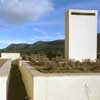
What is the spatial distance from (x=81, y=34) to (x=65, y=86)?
7.14m

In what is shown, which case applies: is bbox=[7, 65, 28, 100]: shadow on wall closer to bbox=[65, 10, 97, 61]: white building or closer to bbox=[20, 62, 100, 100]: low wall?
bbox=[20, 62, 100, 100]: low wall

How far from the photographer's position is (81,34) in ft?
36.1

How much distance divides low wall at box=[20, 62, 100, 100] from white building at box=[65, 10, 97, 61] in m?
6.36

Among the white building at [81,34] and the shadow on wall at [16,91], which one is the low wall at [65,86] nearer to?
Result: the shadow on wall at [16,91]

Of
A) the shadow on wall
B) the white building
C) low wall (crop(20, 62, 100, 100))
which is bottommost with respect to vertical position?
the shadow on wall

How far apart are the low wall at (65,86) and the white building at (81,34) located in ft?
20.9

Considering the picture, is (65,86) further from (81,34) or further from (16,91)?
(81,34)

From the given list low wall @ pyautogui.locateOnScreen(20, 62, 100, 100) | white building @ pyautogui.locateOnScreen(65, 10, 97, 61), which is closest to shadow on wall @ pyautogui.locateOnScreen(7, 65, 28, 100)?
low wall @ pyautogui.locateOnScreen(20, 62, 100, 100)

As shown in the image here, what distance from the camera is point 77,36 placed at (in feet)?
36.0

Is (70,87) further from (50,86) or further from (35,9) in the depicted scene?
(35,9)

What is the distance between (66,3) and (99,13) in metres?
2.54

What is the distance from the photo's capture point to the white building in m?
10.9

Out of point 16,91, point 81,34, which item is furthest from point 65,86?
point 81,34

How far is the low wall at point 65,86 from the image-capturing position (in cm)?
419
